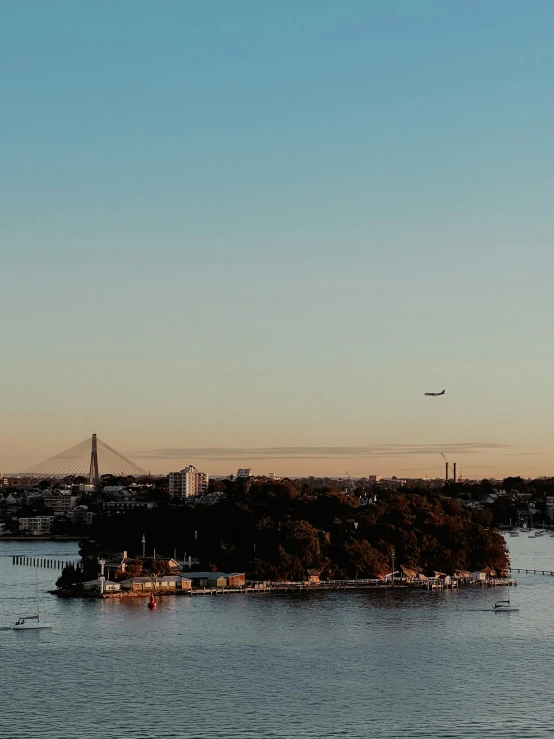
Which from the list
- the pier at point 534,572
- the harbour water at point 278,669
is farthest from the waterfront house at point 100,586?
the pier at point 534,572

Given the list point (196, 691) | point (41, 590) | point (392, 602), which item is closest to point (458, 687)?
point (196, 691)

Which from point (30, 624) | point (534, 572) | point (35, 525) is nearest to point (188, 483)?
point (35, 525)

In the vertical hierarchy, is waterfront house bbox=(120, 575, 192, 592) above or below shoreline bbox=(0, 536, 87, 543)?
below

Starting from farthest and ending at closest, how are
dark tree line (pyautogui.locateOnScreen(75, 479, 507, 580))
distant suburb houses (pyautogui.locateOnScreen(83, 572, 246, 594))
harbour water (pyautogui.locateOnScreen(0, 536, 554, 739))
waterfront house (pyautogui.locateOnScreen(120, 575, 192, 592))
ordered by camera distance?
dark tree line (pyautogui.locateOnScreen(75, 479, 507, 580)), waterfront house (pyautogui.locateOnScreen(120, 575, 192, 592)), distant suburb houses (pyautogui.locateOnScreen(83, 572, 246, 594)), harbour water (pyautogui.locateOnScreen(0, 536, 554, 739))

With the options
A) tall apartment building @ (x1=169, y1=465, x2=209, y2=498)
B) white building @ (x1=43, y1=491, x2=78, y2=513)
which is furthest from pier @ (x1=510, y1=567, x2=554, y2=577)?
tall apartment building @ (x1=169, y1=465, x2=209, y2=498)

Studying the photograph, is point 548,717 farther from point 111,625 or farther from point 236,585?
point 236,585

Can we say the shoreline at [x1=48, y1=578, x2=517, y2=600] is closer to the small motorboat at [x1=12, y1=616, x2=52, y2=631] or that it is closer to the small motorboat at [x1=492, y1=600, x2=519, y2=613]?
the small motorboat at [x1=492, y1=600, x2=519, y2=613]
